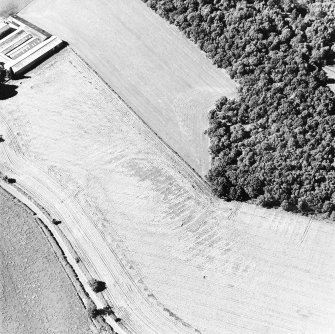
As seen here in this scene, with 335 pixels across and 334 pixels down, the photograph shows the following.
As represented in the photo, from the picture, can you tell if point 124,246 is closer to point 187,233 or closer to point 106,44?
point 187,233

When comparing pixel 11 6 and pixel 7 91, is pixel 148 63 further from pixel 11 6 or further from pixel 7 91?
pixel 11 6

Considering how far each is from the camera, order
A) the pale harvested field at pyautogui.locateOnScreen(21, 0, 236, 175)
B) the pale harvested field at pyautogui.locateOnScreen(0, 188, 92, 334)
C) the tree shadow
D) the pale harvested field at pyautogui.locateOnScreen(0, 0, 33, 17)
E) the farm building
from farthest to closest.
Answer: the pale harvested field at pyautogui.locateOnScreen(0, 0, 33, 17)
the farm building
the tree shadow
the pale harvested field at pyautogui.locateOnScreen(21, 0, 236, 175)
the pale harvested field at pyautogui.locateOnScreen(0, 188, 92, 334)

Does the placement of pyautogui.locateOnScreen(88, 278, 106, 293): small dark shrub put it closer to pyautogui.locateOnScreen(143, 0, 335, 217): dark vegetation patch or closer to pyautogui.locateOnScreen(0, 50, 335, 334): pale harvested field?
pyautogui.locateOnScreen(0, 50, 335, 334): pale harvested field

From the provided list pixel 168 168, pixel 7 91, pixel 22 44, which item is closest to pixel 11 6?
pixel 22 44

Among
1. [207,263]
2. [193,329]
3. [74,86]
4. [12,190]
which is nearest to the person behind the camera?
[193,329]

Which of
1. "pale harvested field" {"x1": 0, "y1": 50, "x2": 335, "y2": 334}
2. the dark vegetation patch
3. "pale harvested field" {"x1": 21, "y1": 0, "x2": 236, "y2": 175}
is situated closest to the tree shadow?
"pale harvested field" {"x1": 0, "y1": 50, "x2": 335, "y2": 334}

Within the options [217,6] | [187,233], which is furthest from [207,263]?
[217,6]
